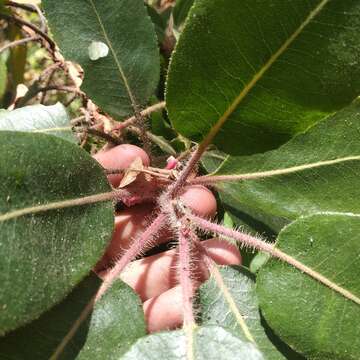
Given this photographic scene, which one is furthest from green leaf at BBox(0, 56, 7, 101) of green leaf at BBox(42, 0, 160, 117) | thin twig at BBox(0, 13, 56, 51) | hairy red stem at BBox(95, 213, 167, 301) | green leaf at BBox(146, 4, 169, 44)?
hairy red stem at BBox(95, 213, 167, 301)

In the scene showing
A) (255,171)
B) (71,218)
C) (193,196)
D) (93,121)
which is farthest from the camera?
(93,121)

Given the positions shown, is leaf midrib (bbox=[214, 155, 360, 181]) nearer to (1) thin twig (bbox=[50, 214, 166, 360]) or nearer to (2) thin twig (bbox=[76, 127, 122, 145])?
(1) thin twig (bbox=[50, 214, 166, 360])

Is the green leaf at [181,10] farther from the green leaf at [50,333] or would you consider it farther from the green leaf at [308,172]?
the green leaf at [50,333]

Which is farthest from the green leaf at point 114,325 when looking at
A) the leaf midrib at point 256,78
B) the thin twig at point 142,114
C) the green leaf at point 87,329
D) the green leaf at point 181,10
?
the green leaf at point 181,10

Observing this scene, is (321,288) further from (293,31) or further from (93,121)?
(93,121)

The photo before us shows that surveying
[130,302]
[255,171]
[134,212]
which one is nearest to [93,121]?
[134,212]
